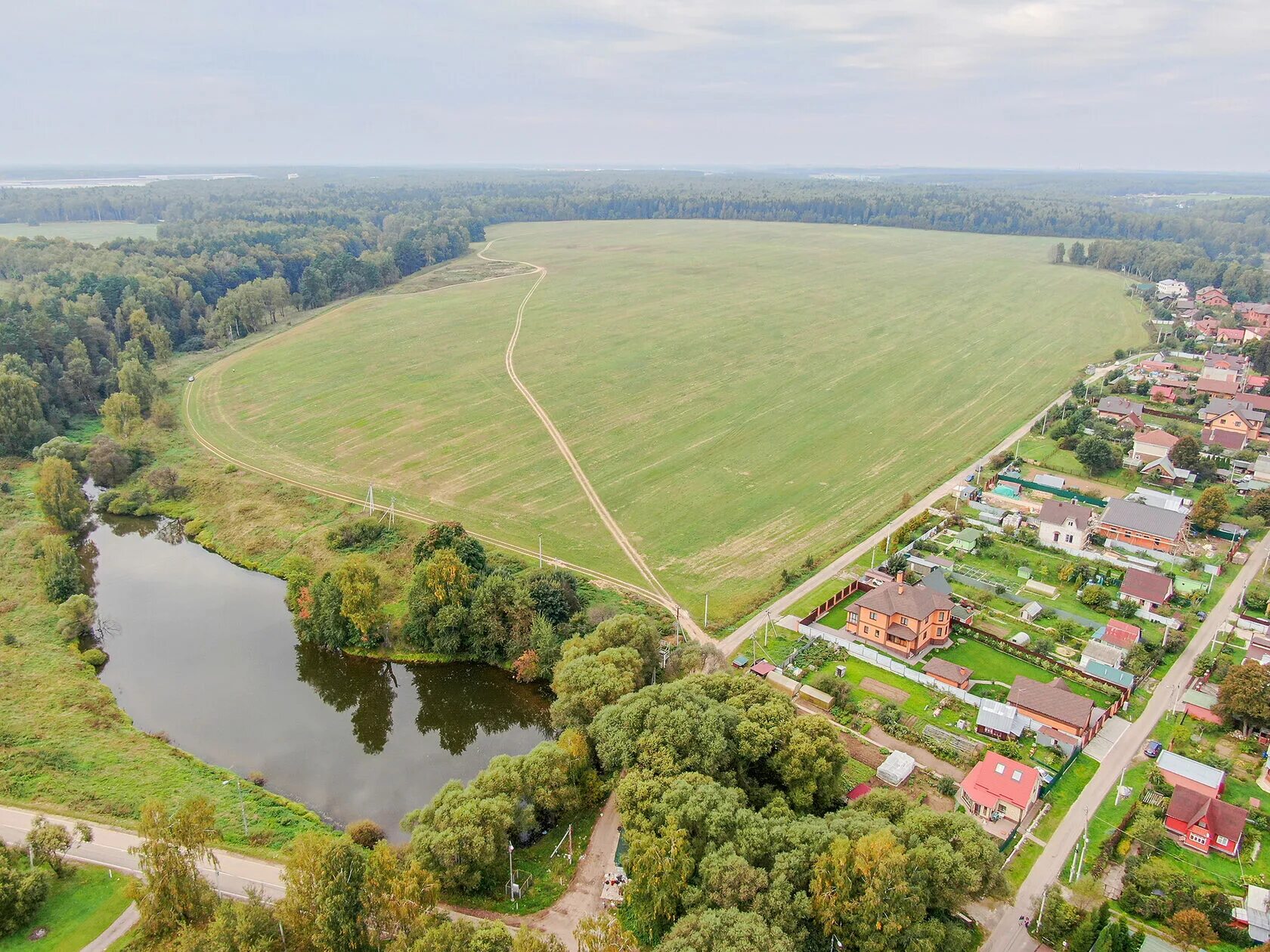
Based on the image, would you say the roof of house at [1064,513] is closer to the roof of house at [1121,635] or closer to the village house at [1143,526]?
the village house at [1143,526]

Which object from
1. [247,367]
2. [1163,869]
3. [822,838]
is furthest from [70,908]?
[247,367]

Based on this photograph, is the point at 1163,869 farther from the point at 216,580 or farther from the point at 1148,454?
the point at 216,580

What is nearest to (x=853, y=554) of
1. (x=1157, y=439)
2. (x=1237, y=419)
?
(x=1157, y=439)

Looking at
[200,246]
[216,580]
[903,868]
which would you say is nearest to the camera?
[903,868]

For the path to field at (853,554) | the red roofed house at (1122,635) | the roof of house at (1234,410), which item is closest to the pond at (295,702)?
the path to field at (853,554)

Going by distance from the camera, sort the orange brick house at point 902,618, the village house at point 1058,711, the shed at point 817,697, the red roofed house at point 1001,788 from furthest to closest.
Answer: the orange brick house at point 902,618 → the shed at point 817,697 → the village house at point 1058,711 → the red roofed house at point 1001,788

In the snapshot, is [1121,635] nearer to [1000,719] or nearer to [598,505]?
[1000,719]

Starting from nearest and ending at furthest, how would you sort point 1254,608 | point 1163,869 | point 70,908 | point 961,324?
point 70,908
point 1163,869
point 1254,608
point 961,324
